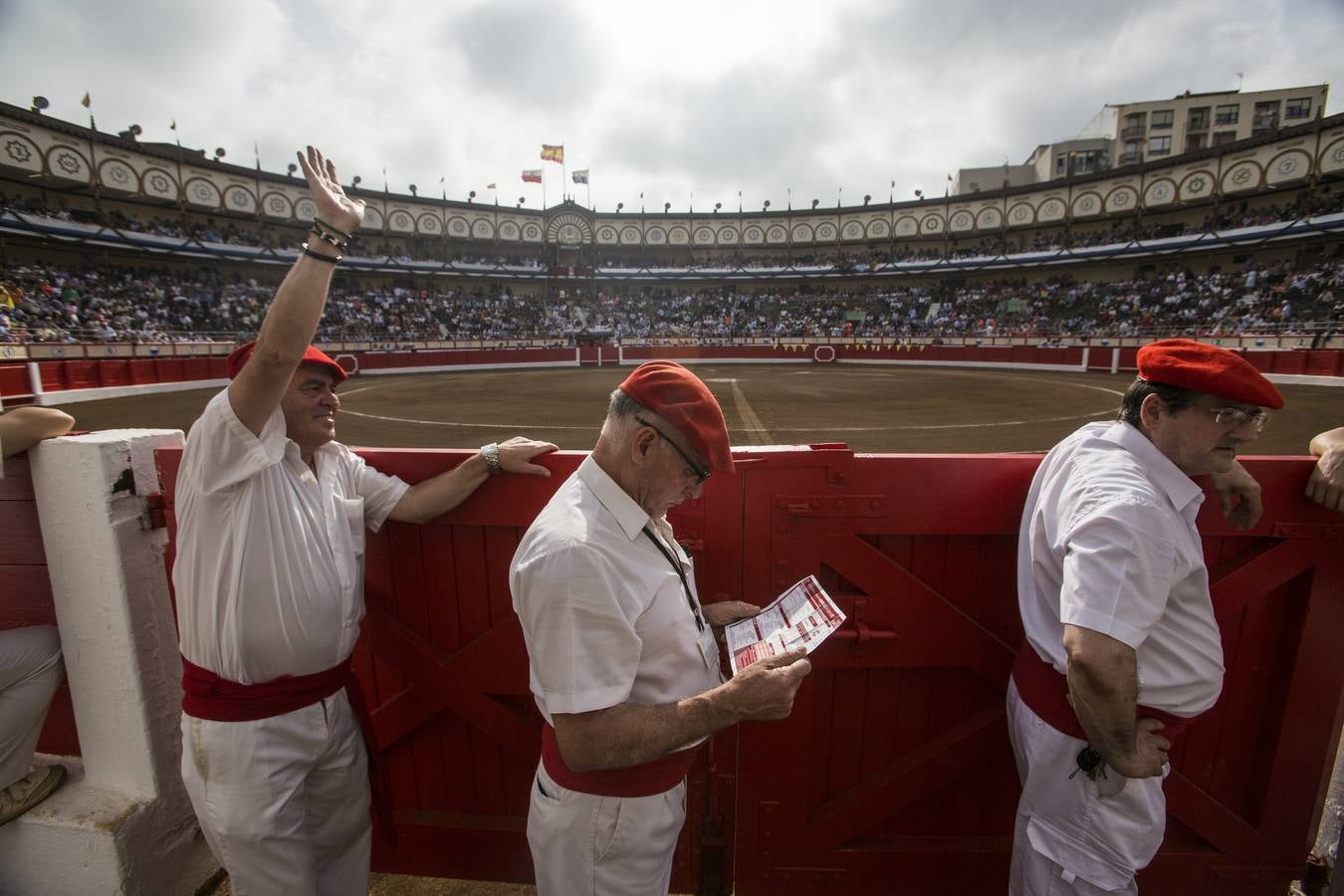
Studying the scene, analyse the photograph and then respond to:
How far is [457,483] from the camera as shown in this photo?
2.12 m

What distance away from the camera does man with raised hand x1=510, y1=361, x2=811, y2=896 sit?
1.30 m

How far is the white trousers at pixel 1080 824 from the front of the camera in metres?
1.73

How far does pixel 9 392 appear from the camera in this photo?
56.4ft

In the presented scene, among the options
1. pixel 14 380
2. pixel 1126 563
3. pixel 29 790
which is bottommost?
pixel 29 790

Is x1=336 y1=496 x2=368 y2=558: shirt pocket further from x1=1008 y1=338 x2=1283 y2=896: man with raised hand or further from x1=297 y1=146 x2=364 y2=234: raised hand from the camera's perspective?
x1=1008 y1=338 x2=1283 y2=896: man with raised hand

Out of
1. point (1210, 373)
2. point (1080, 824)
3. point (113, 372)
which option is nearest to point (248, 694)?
point (1080, 824)

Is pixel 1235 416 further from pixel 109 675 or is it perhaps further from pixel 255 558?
pixel 109 675

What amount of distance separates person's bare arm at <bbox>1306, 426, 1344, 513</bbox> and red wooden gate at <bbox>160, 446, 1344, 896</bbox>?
8cm

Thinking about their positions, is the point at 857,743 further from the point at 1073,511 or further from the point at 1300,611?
the point at 1300,611

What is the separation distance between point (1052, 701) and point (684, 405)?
1.49m

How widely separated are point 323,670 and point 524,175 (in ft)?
206

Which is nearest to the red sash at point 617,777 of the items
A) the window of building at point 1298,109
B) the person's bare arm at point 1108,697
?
the person's bare arm at point 1108,697

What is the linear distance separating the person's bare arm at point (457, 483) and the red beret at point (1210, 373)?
1.84 metres

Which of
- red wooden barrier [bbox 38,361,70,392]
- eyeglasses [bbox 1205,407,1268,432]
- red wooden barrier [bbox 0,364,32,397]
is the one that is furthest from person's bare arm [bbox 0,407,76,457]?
red wooden barrier [bbox 38,361,70,392]
